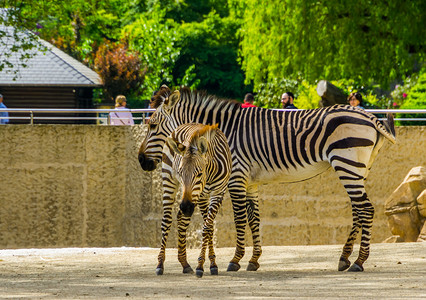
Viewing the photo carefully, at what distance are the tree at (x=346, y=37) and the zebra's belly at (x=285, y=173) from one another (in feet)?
49.7

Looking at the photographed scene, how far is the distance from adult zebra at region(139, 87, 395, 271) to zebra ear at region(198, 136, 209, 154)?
111 centimetres

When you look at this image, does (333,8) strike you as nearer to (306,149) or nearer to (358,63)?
(358,63)

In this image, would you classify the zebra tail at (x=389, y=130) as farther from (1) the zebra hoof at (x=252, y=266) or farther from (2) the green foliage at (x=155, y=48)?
(2) the green foliage at (x=155, y=48)

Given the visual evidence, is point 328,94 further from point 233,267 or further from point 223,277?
point 223,277

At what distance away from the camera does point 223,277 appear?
40.6ft

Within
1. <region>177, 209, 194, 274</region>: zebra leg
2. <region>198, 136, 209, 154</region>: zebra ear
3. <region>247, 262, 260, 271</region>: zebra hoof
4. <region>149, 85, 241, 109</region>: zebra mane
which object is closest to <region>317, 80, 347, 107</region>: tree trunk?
<region>149, 85, 241, 109</region>: zebra mane

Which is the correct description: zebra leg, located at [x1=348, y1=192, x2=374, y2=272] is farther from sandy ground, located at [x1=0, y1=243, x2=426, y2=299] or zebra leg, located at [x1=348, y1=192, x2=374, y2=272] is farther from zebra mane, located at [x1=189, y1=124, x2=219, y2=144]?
zebra mane, located at [x1=189, y1=124, x2=219, y2=144]

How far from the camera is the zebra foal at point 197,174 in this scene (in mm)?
11922

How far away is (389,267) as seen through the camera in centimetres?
1329

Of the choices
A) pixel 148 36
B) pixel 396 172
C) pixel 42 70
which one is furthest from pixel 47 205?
pixel 148 36

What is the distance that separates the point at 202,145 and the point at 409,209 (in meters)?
7.14

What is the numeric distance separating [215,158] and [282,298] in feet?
10.5

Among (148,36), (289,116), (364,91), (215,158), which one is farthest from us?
(148,36)

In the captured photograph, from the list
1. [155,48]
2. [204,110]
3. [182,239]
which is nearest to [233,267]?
[182,239]
